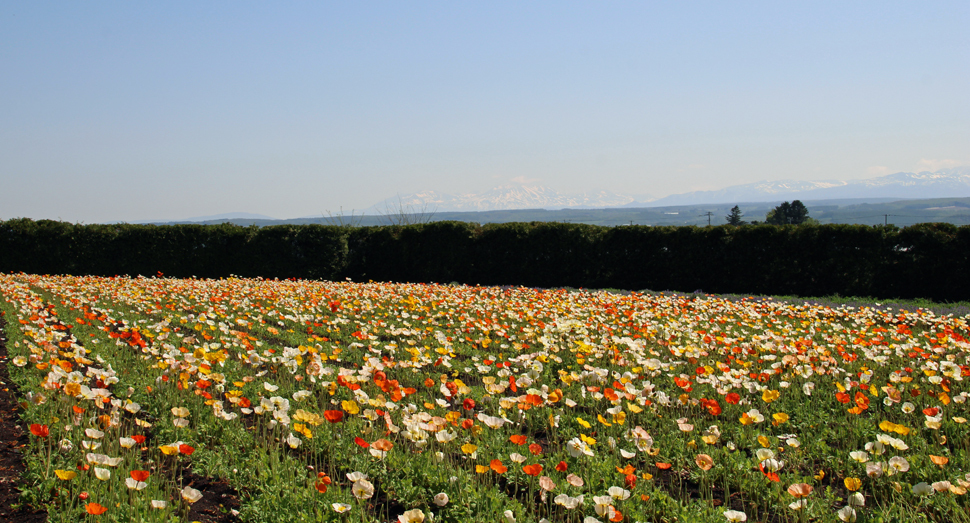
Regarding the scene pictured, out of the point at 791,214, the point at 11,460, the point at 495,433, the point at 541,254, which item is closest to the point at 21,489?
the point at 11,460

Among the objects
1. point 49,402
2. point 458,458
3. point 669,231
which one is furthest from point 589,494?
point 669,231

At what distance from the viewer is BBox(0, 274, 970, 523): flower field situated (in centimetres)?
277

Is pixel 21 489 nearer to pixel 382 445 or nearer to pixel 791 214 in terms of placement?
pixel 382 445

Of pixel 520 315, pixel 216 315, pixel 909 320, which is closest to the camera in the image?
pixel 216 315

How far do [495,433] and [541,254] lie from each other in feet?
43.3

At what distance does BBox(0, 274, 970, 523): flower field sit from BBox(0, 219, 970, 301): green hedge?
8.78m

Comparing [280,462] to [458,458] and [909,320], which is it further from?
[909,320]

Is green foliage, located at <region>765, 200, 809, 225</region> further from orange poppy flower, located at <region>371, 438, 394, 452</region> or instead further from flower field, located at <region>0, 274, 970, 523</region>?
orange poppy flower, located at <region>371, 438, 394, 452</region>

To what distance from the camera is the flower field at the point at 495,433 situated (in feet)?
9.10

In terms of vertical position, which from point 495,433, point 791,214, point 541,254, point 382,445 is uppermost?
point 382,445

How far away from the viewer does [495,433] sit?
12.0 feet

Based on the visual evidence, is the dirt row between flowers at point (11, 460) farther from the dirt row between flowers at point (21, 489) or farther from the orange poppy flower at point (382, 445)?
the orange poppy flower at point (382, 445)

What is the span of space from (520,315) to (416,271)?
33.5ft

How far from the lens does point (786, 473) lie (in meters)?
3.28
